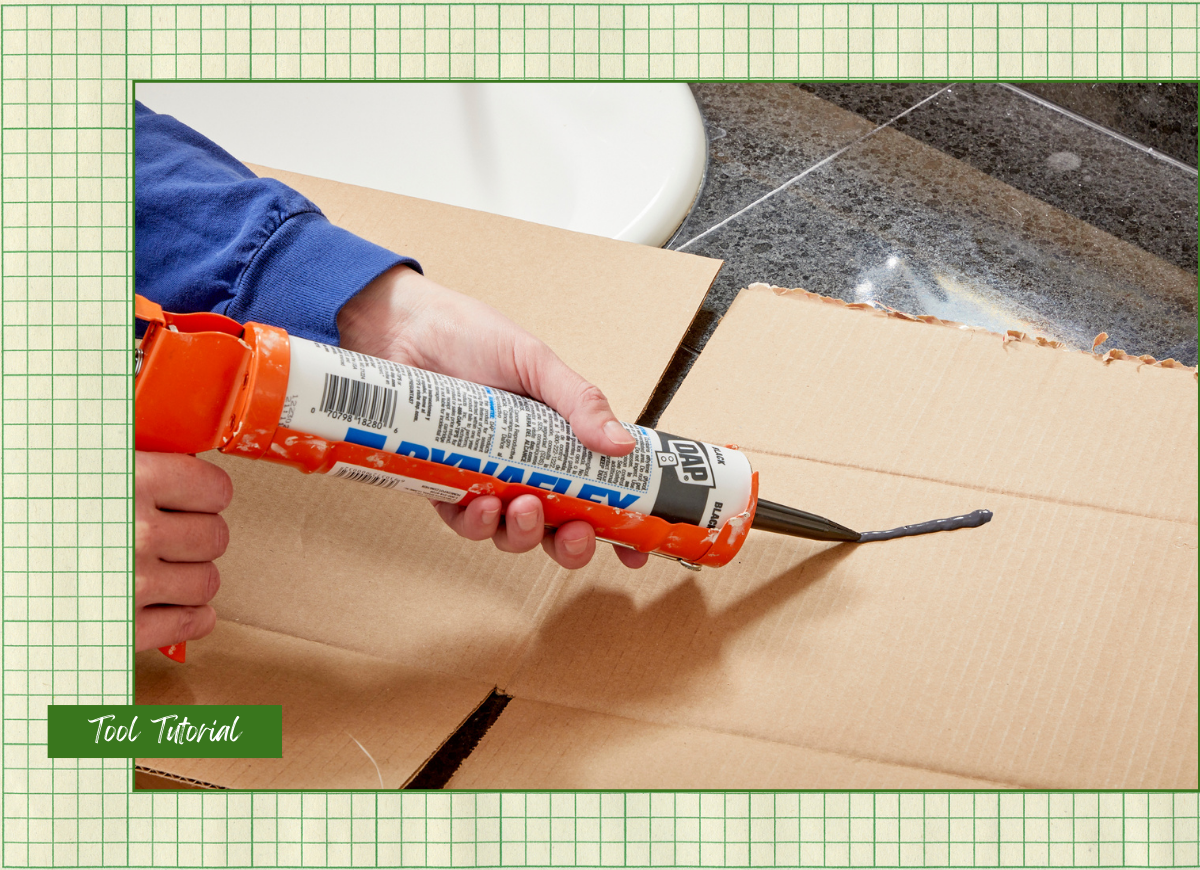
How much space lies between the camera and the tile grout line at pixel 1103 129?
2.52 ft

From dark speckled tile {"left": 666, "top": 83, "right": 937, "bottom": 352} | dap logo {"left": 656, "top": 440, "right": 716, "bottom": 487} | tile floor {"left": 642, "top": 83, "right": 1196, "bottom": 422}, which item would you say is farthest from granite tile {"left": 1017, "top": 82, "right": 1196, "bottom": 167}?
dap logo {"left": 656, "top": 440, "right": 716, "bottom": 487}

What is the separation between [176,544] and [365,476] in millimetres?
134

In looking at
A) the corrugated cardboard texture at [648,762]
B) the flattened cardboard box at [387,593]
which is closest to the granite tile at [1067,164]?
the flattened cardboard box at [387,593]

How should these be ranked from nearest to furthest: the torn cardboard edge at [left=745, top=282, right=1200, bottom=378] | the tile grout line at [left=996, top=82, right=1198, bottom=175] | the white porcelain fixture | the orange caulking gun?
the orange caulking gun → the torn cardboard edge at [left=745, top=282, right=1200, bottom=378] → the tile grout line at [left=996, top=82, right=1198, bottom=175] → the white porcelain fixture

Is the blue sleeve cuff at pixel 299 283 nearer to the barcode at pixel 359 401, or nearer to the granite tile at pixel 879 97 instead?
the barcode at pixel 359 401

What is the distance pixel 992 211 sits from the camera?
761mm

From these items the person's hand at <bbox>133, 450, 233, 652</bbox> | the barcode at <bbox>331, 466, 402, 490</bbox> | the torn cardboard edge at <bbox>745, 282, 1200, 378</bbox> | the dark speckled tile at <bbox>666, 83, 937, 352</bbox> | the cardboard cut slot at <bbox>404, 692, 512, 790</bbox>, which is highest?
the dark speckled tile at <bbox>666, 83, 937, 352</bbox>

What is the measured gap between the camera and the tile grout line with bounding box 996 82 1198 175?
77 cm

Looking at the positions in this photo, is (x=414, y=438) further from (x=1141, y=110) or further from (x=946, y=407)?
(x=1141, y=110)

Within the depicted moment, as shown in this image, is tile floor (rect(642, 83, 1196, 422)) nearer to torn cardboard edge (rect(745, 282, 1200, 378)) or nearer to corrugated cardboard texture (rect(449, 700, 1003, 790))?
torn cardboard edge (rect(745, 282, 1200, 378))

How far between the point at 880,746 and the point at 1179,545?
0.24 m

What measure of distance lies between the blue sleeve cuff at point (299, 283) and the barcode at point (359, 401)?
179 millimetres
